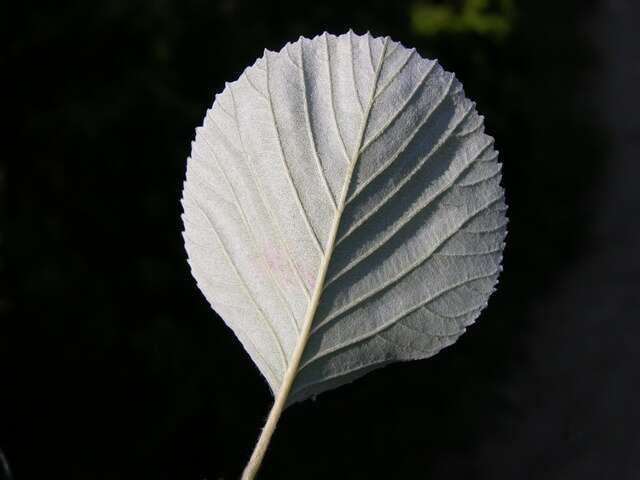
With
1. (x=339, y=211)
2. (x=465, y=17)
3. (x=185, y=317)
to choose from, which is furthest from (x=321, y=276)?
(x=465, y=17)

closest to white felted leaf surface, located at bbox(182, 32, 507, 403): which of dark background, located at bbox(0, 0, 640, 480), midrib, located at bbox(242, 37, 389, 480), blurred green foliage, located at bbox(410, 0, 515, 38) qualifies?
midrib, located at bbox(242, 37, 389, 480)

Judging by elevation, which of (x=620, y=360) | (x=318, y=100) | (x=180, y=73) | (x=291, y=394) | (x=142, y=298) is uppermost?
(x=180, y=73)

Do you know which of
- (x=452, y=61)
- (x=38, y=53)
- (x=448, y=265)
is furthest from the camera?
(x=452, y=61)

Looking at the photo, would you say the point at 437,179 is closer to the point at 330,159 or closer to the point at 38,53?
the point at 330,159

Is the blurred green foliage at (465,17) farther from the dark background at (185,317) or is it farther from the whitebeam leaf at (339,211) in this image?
the whitebeam leaf at (339,211)

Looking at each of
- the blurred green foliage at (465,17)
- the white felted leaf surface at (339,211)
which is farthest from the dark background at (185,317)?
the white felted leaf surface at (339,211)

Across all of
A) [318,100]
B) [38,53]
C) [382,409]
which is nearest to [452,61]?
[382,409]

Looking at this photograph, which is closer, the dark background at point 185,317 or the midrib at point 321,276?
the midrib at point 321,276
